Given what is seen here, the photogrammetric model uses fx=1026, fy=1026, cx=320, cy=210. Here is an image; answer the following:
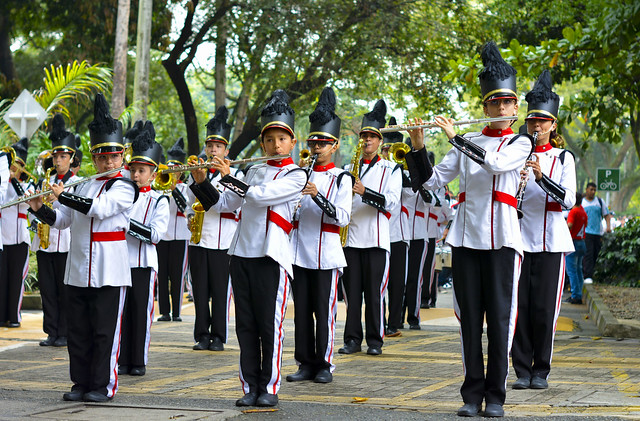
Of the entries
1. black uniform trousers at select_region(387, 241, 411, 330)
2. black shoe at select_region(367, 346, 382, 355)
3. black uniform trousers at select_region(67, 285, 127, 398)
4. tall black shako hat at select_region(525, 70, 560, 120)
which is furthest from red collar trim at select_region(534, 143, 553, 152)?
black uniform trousers at select_region(387, 241, 411, 330)

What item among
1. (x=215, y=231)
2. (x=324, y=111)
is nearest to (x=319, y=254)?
(x=324, y=111)

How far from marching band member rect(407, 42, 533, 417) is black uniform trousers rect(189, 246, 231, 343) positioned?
4484 mm

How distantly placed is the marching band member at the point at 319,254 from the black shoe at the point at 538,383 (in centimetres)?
170

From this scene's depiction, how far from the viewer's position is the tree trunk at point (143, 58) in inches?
841

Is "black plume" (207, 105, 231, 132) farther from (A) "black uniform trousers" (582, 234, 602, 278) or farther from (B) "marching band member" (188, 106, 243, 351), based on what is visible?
(A) "black uniform trousers" (582, 234, 602, 278)

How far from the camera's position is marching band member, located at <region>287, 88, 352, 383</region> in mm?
8883

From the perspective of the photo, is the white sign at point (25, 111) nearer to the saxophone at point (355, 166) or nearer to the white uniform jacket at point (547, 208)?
the saxophone at point (355, 166)

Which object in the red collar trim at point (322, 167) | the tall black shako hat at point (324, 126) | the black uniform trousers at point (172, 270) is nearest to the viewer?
the tall black shako hat at point (324, 126)

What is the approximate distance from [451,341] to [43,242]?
485 cm

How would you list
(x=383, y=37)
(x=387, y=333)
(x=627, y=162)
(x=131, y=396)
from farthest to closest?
(x=627, y=162)
(x=383, y=37)
(x=387, y=333)
(x=131, y=396)

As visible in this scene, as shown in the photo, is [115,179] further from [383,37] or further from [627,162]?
[627,162]

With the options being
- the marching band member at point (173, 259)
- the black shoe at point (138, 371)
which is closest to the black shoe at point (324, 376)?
the black shoe at point (138, 371)

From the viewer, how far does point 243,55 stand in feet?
87.3

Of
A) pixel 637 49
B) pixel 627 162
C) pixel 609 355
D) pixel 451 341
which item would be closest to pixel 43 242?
pixel 451 341
